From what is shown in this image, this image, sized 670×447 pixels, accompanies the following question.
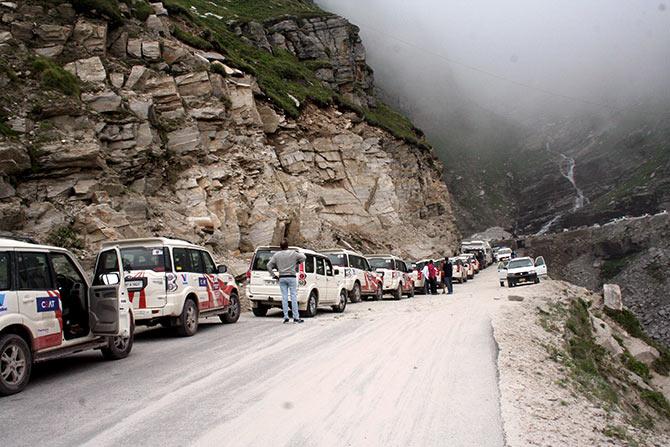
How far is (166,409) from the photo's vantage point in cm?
548

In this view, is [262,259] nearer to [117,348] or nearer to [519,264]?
[117,348]

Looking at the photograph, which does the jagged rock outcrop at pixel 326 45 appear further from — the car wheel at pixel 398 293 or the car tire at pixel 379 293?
the car tire at pixel 379 293

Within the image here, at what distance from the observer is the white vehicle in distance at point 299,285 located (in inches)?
563

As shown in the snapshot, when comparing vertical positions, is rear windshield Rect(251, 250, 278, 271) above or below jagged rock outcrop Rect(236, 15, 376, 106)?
below

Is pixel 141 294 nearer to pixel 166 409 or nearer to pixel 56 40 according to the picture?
pixel 166 409

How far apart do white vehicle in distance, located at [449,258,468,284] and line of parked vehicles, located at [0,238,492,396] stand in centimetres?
1775

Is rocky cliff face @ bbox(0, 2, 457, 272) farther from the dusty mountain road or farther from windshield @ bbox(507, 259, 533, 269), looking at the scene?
windshield @ bbox(507, 259, 533, 269)

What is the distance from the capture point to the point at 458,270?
35812 millimetres

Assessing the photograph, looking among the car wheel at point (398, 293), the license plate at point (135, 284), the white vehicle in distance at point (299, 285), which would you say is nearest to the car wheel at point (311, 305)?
the white vehicle in distance at point (299, 285)

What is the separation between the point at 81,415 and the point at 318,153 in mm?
28922

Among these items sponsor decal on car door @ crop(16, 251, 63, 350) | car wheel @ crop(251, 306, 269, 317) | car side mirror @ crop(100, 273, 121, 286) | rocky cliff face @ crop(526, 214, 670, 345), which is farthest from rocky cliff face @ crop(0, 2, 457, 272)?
→ rocky cliff face @ crop(526, 214, 670, 345)

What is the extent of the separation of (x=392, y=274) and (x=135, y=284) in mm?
15185

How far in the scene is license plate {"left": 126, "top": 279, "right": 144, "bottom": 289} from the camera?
9.99m

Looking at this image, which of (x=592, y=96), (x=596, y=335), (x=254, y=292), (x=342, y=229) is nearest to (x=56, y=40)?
(x=254, y=292)
